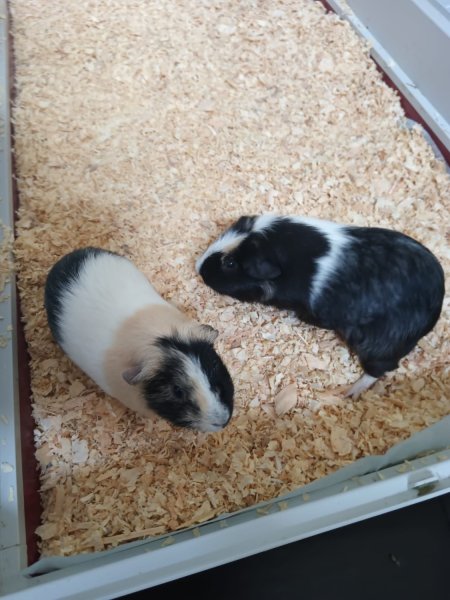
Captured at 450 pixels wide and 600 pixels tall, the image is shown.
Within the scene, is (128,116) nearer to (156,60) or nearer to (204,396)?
(156,60)

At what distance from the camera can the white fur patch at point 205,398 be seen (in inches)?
62.0

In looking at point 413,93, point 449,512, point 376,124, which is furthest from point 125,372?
point 413,93

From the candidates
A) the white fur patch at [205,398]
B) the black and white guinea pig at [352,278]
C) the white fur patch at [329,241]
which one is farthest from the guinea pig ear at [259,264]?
the white fur patch at [205,398]

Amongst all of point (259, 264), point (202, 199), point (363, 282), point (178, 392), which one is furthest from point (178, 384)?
point (202, 199)

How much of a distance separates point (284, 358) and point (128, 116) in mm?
1691

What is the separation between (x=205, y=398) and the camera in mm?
1574

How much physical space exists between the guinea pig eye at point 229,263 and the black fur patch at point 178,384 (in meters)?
0.43

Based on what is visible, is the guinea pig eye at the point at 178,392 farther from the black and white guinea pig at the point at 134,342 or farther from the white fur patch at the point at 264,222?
the white fur patch at the point at 264,222

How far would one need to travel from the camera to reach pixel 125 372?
1.61m

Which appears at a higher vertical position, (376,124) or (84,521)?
(376,124)

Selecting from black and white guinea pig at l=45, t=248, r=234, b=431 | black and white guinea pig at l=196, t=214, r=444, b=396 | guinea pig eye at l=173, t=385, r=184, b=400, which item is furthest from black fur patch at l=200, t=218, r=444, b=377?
guinea pig eye at l=173, t=385, r=184, b=400

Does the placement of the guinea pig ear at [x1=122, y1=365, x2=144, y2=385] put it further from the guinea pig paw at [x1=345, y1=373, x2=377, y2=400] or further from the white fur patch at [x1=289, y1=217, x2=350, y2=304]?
the guinea pig paw at [x1=345, y1=373, x2=377, y2=400]

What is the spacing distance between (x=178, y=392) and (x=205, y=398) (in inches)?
4.0

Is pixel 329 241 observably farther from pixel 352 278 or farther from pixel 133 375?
pixel 133 375
